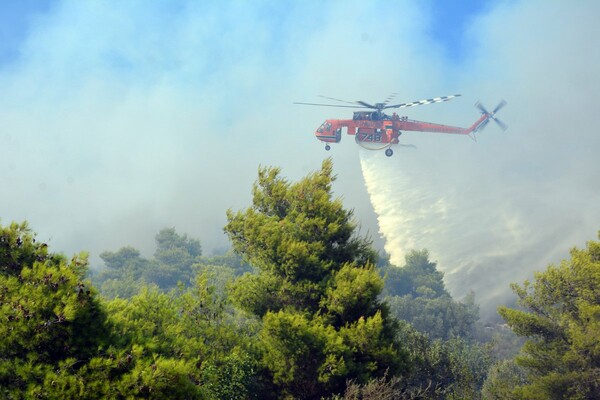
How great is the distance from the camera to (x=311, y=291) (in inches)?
982

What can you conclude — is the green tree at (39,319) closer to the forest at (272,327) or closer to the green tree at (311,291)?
the forest at (272,327)

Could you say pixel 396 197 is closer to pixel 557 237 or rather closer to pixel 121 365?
pixel 557 237

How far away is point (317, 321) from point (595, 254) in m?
19.7

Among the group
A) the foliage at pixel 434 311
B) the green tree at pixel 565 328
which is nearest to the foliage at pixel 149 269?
the foliage at pixel 434 311

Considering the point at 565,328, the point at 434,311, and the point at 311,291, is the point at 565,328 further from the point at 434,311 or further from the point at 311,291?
the point at 434,311

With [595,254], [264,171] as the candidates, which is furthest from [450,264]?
[264,171]

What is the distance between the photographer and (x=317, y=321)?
23672 mm

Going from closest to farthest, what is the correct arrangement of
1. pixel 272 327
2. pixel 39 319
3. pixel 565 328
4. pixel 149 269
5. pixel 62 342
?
pixel 39 319, pixel 62 342, pixel 272 327, pixel 565 328, pixel 149 269

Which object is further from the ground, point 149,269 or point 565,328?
point 149,269

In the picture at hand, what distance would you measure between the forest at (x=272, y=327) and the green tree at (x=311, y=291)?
0.21ft

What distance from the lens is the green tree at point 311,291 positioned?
72.2 ft

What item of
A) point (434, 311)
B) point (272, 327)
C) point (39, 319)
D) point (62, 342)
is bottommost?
point (62, 342)

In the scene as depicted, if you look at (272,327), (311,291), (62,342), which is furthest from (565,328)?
(62,342)

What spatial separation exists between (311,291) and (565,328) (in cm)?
1746
